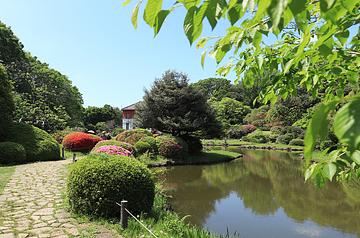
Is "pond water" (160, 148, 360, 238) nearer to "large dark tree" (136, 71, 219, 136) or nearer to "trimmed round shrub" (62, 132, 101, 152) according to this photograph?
"large dark tree" (136, 71, 219, 136)

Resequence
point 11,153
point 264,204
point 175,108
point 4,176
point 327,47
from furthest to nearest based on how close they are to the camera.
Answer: point 175,108, point 11,153, point 264,204, point 4,176, point 327,47

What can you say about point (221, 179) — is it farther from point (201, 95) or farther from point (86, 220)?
point (86, 220)

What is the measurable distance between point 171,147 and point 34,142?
24.9 ft

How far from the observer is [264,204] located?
10.6 m

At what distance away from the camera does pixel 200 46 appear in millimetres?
1777

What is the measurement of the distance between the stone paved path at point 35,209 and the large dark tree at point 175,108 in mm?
11282

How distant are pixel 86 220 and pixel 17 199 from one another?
2497mm

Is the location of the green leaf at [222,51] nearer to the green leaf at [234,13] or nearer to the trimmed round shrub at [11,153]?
the green leaf at [234,13]

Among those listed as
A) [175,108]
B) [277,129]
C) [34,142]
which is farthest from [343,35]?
[277,129]

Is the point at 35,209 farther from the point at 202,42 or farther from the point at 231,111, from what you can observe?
the point at 231,111

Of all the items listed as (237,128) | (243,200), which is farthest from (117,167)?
(237,128)

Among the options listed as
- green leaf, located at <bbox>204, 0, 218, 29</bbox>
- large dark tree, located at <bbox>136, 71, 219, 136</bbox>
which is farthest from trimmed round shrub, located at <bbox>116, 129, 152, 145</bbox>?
green leaf, located at <bbox>204, 0, 218, 29</bbox>

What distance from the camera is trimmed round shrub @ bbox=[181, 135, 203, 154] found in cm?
2177

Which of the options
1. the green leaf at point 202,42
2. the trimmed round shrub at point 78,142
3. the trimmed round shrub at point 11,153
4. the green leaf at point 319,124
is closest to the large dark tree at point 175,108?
the trimmed round shrub at point 78,142
